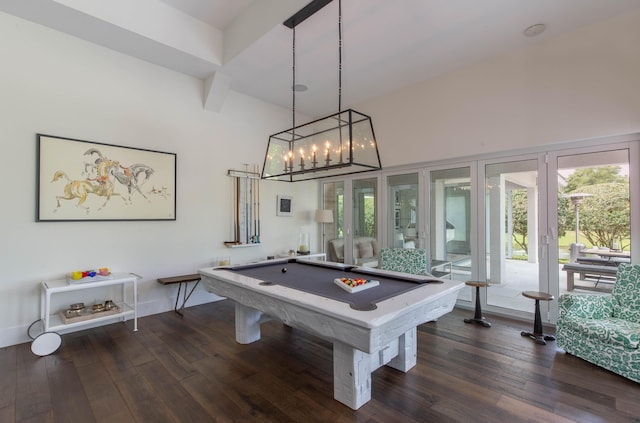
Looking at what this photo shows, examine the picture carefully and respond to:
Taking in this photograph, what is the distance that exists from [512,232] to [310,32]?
11.8 feet

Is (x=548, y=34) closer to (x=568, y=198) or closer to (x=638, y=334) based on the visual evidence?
(x=568, y=198)

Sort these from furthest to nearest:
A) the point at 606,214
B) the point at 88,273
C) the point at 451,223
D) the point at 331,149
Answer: the point at 451,223, the point at 606,214, the point at 88,273, the point at 331,149

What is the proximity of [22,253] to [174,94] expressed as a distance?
2587mm

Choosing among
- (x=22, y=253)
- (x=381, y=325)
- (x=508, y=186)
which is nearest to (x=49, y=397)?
(x=22, y=253)

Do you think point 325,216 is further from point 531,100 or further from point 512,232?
point 531,100

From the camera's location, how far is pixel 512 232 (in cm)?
409

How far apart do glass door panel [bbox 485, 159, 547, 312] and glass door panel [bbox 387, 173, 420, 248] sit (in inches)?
41.7

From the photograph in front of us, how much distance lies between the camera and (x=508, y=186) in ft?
13.3

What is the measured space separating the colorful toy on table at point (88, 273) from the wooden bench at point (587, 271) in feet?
17.7

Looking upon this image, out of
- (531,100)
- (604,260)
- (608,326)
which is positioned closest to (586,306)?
(608,326)

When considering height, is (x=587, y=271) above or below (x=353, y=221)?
below

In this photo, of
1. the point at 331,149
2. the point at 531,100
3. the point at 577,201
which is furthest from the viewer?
the point at 531,100

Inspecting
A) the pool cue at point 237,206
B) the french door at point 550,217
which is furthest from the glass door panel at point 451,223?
the pool cue at point 237,206

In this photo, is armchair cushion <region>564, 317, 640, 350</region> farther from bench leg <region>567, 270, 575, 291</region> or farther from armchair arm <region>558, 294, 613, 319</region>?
bench leg <region>567, 270, 575, 291</region>
